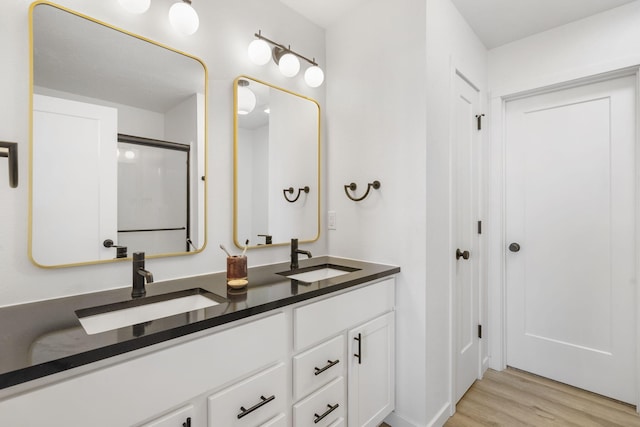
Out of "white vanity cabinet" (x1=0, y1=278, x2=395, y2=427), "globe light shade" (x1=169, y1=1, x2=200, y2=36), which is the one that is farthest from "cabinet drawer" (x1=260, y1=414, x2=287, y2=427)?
"globe light shade" (x1=169, y1=1, x2=200, y2=36)

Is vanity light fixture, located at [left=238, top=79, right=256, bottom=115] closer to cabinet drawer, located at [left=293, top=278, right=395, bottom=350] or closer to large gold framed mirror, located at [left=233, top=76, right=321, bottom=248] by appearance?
large gold framed mirror, located at [left=233, top=76, right=321, bottom=248]

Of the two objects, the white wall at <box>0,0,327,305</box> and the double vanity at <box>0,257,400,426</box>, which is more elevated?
the white wall at <box>0,0,327,305</box>

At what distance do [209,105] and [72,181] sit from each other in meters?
0.70

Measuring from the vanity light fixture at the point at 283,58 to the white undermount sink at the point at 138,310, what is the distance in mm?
1258

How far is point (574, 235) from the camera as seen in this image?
2.20 metres

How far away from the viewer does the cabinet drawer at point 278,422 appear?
1.14m

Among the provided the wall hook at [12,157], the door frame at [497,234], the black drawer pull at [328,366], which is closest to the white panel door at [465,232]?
the door frame at [497,234]

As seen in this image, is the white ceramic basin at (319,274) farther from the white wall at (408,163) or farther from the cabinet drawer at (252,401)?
the cabinet drawer at (252,401)

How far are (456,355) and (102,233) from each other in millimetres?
2068

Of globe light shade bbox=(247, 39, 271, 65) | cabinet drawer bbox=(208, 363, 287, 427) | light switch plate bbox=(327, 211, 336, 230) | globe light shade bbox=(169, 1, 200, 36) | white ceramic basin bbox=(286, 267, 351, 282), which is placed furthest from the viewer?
light switch plate bbox=(327, 211, 336, 230)

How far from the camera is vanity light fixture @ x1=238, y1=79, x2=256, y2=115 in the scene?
1709 millimetres

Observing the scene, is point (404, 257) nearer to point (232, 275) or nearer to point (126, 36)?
point (232, 275)

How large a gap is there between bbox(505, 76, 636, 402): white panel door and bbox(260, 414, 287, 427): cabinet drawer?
2.07 meters

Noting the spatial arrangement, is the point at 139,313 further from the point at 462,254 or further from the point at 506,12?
the point at 506,12
